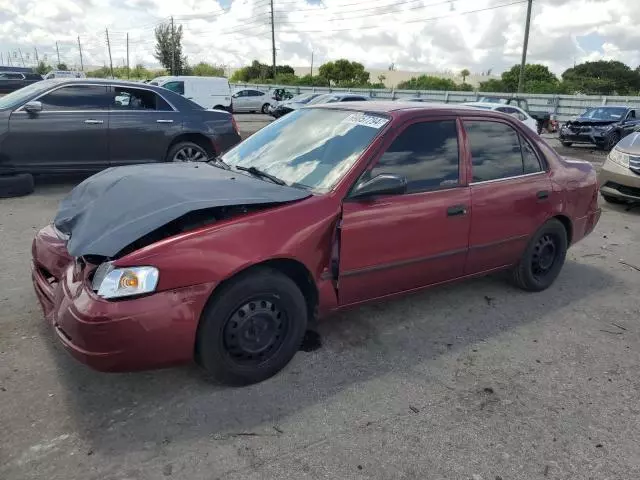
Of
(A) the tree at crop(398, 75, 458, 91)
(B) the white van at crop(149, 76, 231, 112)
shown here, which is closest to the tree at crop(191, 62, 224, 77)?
(A) the tree at crop(398, 75, 458, 91)

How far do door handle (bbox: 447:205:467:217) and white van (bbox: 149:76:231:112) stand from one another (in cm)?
2013

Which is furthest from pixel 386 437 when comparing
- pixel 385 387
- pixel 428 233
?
pixel 428 233

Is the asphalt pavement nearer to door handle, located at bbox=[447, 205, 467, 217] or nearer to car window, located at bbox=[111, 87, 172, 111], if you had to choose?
door handle, located at bbox=[447, 205, 467, 217]

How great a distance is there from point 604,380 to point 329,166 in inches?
85.4

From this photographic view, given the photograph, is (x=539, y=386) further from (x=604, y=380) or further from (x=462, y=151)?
(x=462, y=151)

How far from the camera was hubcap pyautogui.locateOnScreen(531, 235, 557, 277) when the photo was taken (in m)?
4.60

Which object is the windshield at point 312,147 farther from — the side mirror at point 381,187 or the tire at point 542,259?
the tire at point 542,259

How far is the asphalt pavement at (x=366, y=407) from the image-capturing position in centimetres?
247

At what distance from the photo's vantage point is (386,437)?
8.77 ft

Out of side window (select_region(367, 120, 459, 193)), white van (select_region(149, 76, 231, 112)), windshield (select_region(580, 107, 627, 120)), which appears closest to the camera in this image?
side window (select_region(367, 120, 459, 193))

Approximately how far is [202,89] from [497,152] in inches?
811

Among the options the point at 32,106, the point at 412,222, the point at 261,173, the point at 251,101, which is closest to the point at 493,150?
the point at 412,222

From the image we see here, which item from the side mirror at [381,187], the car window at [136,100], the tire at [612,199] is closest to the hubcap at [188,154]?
the car window at [136,100]

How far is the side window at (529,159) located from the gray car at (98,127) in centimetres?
471
